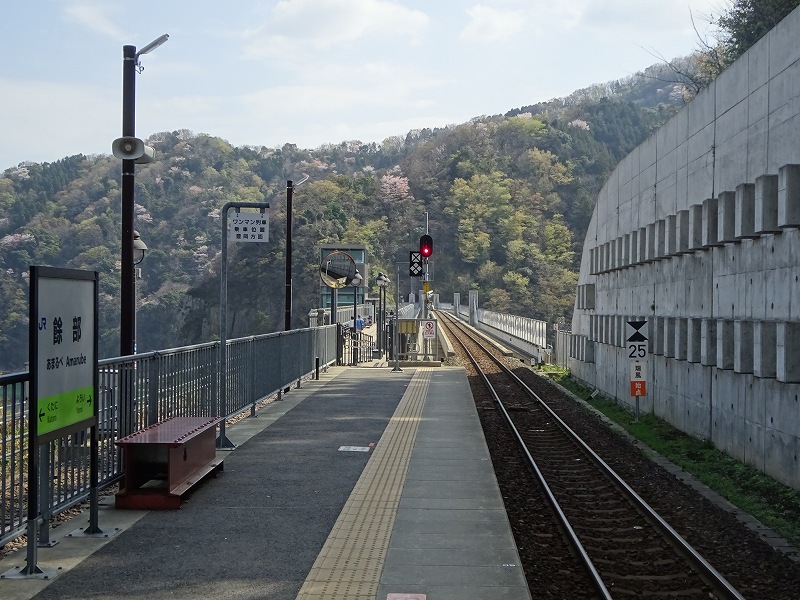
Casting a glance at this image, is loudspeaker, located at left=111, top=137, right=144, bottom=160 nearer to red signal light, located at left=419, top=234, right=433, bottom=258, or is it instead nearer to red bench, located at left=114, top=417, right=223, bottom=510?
red bench, located at left=114, top=417, right=223, bottom=510

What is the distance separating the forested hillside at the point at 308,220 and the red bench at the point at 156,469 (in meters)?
72.1

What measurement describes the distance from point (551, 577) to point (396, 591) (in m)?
1.69

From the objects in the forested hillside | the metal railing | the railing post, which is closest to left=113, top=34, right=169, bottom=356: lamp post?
the metal railing

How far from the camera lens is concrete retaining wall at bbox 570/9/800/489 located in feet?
43.3

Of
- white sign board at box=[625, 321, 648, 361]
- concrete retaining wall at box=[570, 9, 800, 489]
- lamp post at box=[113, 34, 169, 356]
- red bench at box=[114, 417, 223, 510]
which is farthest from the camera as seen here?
white sign board at box=[625, 321, 648, 361]

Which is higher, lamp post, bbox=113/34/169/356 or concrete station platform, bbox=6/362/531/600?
lamp post, bbox=113/34/169/356

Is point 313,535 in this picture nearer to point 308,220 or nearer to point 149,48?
point 149,48

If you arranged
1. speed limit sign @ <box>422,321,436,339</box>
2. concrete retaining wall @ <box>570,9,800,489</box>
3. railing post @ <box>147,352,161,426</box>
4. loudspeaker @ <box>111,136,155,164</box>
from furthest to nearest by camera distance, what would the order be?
1. speed limit sign @ <box>422,321,436,339</box>
2. concrete retaining wall @ <box>570,9,800,489</box>
3. loudspeaker @ <box>111,136,155,164</box>
4. railing post @ <box>147,352,161,426</box>

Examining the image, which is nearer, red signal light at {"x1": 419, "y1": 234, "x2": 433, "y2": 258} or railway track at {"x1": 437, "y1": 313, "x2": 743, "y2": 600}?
railway track at {"x1": 437, "y1": 313, "x2": 743, "y2": 600}

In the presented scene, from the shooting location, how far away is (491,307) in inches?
4825

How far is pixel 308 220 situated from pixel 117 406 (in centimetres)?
10041

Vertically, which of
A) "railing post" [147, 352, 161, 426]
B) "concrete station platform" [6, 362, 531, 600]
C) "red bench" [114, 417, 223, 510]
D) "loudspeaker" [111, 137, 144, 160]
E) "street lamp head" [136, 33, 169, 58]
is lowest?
"concrete station platform" [6, 362, 531, 600]

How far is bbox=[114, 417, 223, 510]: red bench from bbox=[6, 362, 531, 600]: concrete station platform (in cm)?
18

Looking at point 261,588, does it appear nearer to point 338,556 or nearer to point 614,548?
point 338,556
